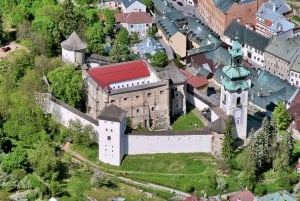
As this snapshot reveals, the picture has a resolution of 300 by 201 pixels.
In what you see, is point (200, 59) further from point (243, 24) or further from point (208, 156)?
point (208, 156)

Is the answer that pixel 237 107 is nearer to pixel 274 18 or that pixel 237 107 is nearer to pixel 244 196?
pixel 244 196

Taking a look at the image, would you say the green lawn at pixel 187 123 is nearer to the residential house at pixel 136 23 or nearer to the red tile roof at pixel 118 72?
the red tile roof at pixel 118 72

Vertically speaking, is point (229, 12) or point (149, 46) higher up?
point (229, 12)

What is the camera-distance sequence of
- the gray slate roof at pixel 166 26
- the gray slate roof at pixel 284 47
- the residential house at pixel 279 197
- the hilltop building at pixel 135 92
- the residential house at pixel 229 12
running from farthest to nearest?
the residential house at pixel 229 12 < the gray slate roof at pixel 166 26 < the gray slate roof at pixel 284 47 < the hilltop building at pixel 135 92 < the residential house at pixel 279 197

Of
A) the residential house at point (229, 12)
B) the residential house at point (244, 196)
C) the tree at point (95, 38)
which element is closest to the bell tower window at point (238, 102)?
the residential house at point (244, 196)

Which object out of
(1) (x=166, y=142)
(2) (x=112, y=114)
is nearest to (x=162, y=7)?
(1) (x=166, y=142)
